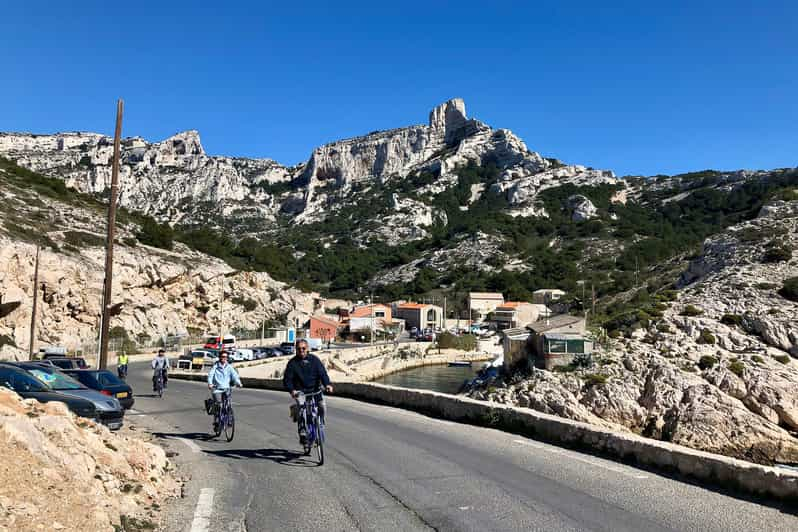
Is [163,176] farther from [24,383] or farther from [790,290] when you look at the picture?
[24,383]

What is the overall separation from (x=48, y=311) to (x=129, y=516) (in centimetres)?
4349

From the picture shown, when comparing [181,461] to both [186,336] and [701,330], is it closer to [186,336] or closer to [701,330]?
[701,330]

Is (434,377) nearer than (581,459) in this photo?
No

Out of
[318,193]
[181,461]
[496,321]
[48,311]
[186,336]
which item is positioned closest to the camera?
[181,461]

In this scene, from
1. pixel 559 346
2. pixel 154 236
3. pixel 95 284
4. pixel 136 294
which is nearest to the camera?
pixel 559 346

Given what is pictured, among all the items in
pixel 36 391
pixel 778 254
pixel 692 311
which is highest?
pixel 778 254

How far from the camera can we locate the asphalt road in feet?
19.6

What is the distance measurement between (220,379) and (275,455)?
230 centimetres

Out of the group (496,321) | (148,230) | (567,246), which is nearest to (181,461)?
(148,230)

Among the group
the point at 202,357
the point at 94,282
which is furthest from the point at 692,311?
the point at 94,282

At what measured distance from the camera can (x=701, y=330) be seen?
3319cm

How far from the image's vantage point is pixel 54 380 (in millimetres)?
11375

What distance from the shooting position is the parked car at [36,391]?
1013 centimetres

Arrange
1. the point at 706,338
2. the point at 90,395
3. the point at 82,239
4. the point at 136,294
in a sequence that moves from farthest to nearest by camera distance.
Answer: the point at 82,239 → the point at 136,294 → the point at 706,338 → the point at 90,395
